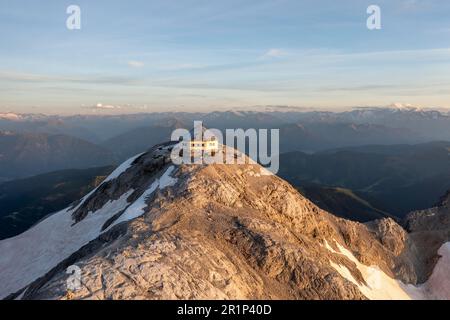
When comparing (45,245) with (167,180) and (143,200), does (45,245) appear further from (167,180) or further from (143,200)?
(167,180)

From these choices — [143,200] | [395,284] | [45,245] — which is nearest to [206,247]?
[143,200]

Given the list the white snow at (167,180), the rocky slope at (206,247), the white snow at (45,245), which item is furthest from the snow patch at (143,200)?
the white snow at (45,245)

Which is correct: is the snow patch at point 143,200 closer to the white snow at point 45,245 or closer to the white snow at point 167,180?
the white snow at point 167,180

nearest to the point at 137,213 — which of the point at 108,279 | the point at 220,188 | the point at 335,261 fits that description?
the point at 220,188

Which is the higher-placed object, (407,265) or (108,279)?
(108,279)

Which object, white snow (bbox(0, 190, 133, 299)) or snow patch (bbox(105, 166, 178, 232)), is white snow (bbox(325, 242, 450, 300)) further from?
white snow (bbox(0, 190, 133, 299))
